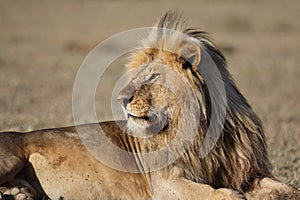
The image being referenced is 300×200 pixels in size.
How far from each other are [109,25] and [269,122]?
54.9 ft

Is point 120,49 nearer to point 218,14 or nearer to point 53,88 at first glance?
point 53,88

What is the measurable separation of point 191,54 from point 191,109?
351 millimetres

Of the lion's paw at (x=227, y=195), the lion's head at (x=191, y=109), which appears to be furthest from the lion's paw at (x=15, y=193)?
the lion's paw at (x=227, y=195)

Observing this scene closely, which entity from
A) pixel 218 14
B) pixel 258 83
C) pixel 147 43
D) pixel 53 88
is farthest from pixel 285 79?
pixel 218 14

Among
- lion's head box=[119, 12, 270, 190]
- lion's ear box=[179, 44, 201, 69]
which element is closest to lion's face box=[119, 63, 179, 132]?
lion's head box=[119, 12, 270, 190]

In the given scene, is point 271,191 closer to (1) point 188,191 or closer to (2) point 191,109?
(1) point 188,191

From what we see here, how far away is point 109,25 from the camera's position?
2505cm

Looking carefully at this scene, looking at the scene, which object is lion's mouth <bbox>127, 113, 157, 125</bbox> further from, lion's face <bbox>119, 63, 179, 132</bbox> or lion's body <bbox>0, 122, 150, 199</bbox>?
lion's body <bbox>0, 122, 150, 199</bbox>

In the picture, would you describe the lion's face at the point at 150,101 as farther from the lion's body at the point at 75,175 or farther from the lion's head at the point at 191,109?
the lion's body at the point at 75,175

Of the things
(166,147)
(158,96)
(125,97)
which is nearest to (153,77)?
(158,96)

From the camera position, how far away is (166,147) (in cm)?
442

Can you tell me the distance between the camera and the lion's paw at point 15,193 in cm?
430

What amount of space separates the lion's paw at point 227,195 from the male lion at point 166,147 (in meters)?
0.17

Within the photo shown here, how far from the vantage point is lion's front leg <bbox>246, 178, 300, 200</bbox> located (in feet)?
14.6
